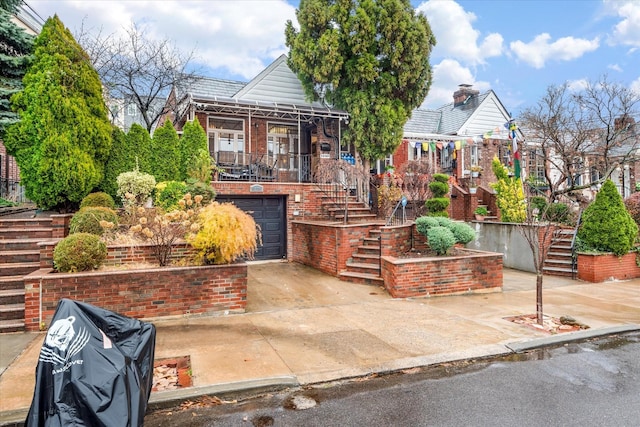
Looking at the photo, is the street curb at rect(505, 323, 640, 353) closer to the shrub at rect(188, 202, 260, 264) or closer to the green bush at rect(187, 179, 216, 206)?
the shrub at rect(188, 202, 260, 264)

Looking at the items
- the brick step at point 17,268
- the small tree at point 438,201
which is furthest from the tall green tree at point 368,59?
the brick step at point 17,268

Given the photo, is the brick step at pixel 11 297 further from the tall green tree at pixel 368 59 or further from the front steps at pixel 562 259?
the front steps at pixel 562 259

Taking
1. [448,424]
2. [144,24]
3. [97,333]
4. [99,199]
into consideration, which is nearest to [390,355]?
[448,424]

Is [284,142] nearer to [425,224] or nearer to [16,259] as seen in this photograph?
[425,224]

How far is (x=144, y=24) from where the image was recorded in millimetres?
16344

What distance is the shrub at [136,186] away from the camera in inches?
384

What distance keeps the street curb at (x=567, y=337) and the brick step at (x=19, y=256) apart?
804cm

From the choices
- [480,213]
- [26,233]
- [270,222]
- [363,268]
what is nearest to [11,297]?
[26,233]

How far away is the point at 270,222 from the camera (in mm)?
12438

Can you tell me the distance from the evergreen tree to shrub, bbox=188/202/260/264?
4735mm

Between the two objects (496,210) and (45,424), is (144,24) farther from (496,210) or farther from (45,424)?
(45,424)

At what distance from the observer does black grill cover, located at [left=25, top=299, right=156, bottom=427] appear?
235 cm

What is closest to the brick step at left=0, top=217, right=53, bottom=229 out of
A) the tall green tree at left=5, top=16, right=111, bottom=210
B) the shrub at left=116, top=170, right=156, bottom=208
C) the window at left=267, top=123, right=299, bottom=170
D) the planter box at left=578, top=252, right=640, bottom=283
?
the tall green tree at left=5, top=16, right=111, bottom=210

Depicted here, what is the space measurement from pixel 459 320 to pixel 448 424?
3327 mm
